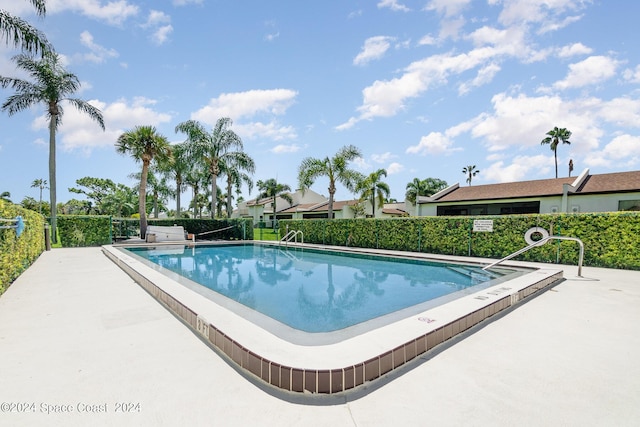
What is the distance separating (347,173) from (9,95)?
21.5 m

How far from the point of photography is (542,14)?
10.4 metres

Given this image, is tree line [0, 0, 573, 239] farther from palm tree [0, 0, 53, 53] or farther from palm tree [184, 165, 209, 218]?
palm tree [184, 165, 209, 218]

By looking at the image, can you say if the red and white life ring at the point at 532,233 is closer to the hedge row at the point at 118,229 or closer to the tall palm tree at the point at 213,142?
the hedge row at the point at 118,229

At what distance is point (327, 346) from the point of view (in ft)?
11.5

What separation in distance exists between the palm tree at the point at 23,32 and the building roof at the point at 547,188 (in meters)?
27.1

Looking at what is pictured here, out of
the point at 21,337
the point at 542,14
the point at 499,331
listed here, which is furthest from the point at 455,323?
the point at 542,14

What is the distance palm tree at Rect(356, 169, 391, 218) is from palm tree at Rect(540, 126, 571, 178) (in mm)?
30499

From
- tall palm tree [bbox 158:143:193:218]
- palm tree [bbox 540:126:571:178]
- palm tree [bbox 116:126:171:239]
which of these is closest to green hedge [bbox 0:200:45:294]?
palm tree [bbox 116:126:171:239]

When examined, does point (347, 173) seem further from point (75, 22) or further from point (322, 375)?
point (322, 375)

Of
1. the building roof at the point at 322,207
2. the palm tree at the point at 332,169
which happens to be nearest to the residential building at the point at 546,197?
the palm tree at the point at 332,169

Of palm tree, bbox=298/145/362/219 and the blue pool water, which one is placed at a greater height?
palm tree, bbox=298/145/362/219

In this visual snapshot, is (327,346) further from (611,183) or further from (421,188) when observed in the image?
(421,188)

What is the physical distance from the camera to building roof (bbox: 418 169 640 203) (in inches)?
814

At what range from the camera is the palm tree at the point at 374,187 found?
76.5 ft
